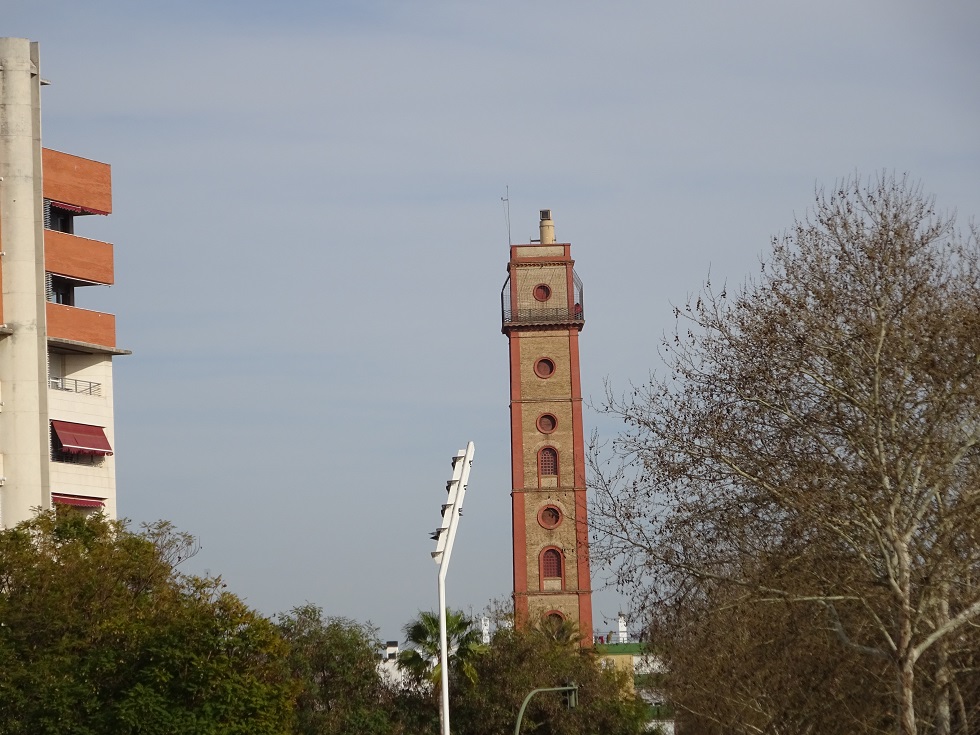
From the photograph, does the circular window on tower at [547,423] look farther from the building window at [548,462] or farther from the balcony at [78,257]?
the balcony at [78,257]

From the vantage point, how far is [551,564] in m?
70.8

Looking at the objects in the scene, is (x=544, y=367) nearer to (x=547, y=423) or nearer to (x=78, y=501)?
(x=547, y=423)

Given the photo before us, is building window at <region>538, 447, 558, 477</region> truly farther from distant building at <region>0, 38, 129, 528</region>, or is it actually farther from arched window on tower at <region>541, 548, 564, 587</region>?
distant building at <region>0, 38, 129, 528</region>

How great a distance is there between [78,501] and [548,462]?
25202 millimetres

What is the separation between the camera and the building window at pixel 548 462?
71.8 meters

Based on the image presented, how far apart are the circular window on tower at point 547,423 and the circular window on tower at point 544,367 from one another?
181 cm

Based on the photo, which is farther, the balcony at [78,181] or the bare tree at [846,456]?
the balcony at [78,181]

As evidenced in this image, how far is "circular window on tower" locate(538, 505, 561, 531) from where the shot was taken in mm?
71000

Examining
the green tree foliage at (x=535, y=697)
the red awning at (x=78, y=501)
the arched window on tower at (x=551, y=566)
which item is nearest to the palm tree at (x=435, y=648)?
the green tree foliage at (x=535, y=697)

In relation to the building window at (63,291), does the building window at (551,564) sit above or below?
below

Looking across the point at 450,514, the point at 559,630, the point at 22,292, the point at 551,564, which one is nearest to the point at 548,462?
the point at 551,564

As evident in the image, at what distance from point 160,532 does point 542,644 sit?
2122cm

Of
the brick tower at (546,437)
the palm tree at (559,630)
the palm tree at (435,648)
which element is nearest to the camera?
the palm tree at (435,648)

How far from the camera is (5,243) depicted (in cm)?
5006
